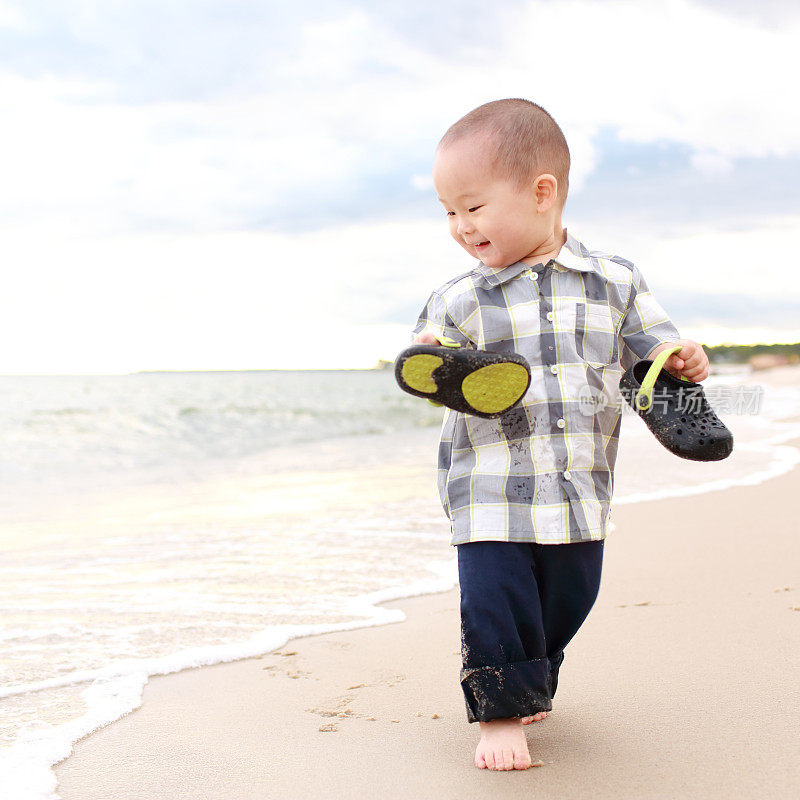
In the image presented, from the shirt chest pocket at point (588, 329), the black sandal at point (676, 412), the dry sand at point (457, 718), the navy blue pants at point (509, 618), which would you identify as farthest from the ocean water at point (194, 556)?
the navy blue pants at point (509, 618)

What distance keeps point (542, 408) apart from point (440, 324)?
0.32m

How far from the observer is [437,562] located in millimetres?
4020

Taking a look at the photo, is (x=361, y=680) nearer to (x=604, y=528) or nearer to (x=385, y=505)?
(x=604, y=528)

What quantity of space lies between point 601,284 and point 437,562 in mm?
2167

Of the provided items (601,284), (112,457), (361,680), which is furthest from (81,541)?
(112,457)

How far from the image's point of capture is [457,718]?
2295mm

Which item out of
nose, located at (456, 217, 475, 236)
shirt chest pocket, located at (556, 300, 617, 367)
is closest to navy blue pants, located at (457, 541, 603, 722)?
shirt chest pocket, located at (556, 300, 617, 367)

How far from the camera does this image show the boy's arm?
2.11 m

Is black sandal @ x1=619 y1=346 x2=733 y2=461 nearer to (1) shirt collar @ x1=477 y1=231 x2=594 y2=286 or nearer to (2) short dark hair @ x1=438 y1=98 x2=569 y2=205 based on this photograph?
(1) shirt collar @ x1=477 y1=231 x2=594 y2=286

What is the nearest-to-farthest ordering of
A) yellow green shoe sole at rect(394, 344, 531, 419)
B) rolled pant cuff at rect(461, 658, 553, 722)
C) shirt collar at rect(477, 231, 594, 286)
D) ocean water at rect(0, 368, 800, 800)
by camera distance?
yellow green shoe sole at rect(394, 344, 531, 419) → rolled pant cuff at rect(461, 658, 553, 722) → shirt collar at rect(477, 231, 594, 286) → ocean water at rect(0, 368, 800, 800)

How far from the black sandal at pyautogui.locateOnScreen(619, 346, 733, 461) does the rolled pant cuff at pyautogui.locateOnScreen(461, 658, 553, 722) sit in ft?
2.03

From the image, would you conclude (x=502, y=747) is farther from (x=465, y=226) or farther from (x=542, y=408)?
(x=465, y=226)

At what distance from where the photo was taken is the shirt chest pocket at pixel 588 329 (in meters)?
2.07

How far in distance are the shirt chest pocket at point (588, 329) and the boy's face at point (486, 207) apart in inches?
7.2
